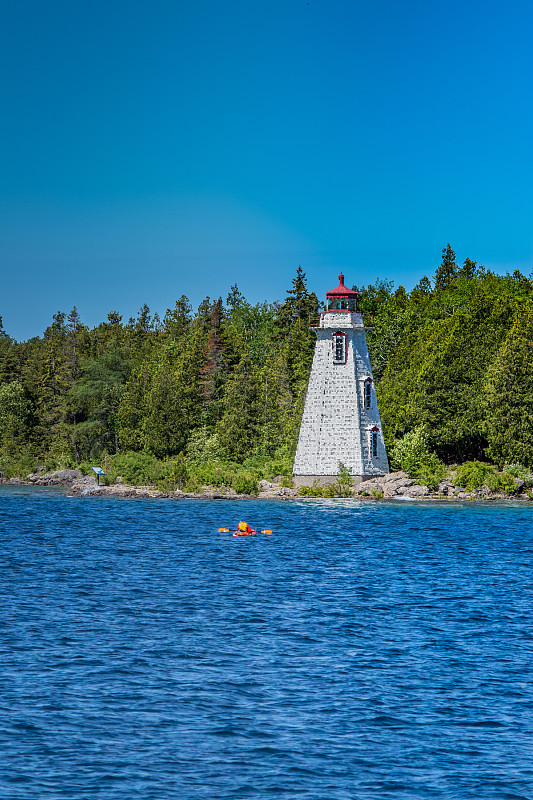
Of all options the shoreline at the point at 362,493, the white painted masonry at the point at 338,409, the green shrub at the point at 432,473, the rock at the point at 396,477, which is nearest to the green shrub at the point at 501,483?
the shoreline at the point at 362,493

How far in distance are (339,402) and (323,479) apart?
5.88 m

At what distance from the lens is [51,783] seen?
613 inches

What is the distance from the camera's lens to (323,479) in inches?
2741

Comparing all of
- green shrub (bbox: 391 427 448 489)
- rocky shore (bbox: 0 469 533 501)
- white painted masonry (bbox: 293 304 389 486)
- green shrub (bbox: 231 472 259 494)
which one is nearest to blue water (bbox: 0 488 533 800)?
white painted masonry (bbox: 293 304 389 486)

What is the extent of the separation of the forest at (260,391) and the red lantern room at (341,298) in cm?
1022

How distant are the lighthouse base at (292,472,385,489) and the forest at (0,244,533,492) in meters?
5.40

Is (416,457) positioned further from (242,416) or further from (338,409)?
(242,416)

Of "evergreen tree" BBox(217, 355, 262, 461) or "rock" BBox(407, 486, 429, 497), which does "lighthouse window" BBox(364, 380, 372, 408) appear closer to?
"rock" BBox(407, 486, 429, 497)

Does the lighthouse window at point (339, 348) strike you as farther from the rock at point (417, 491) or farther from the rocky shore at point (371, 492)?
the rock at point (417, 491)

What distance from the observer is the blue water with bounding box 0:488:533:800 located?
1609cm

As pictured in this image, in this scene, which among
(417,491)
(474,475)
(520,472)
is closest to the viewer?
(520,472)

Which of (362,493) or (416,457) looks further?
(416,457)

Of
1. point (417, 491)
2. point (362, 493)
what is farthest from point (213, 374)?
point (362, 493)

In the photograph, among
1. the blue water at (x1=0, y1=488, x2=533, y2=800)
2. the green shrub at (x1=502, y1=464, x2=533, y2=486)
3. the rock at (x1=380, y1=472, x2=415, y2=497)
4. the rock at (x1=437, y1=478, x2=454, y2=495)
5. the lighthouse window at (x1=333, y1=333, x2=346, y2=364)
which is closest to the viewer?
the blue water at (x1=0, y1=488, x2=533, y2=800)
